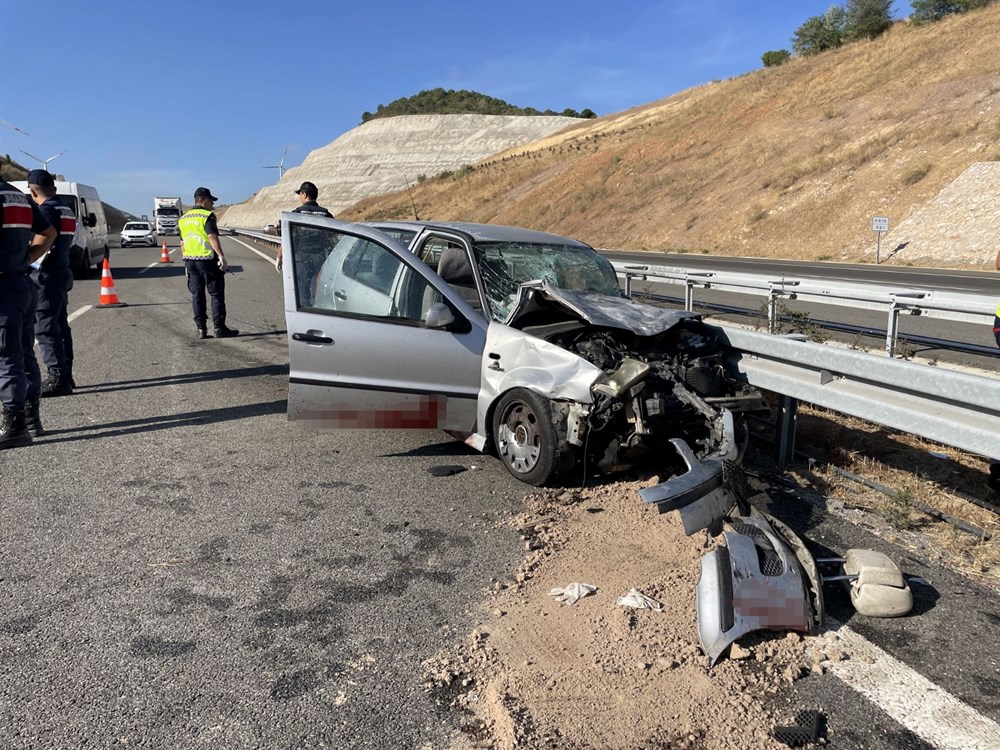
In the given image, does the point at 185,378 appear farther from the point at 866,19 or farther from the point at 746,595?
the point at 866,19

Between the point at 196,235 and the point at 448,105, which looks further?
the point at 448,105

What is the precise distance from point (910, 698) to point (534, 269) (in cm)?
370

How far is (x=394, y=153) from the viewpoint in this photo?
95562 mm

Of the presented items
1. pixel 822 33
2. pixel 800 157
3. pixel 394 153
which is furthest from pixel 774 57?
pixel 394 153

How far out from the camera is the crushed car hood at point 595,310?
4.58 m

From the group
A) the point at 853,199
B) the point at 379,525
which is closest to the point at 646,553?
the point at 379,525

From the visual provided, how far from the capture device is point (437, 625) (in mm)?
3154

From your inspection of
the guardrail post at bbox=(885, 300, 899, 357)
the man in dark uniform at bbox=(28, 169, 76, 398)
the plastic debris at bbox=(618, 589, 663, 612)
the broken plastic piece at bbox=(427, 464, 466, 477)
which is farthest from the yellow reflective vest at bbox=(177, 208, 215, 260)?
the plastic debris at bbox=(618, 589, 663, 612)

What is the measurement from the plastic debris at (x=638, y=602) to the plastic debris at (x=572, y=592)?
15cm

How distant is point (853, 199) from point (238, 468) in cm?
3166

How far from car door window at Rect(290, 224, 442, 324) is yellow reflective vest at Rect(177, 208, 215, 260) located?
17.0 feet

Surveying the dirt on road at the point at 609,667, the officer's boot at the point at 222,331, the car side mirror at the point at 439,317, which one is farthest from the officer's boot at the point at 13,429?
the officer's boot at the point at 222,331

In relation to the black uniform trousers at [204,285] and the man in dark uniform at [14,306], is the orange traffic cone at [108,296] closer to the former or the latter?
the black uniform trousers at [204,285]

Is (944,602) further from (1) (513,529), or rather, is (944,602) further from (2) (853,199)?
(2) (853,199)
